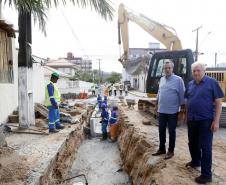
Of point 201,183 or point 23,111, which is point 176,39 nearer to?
point 23,111

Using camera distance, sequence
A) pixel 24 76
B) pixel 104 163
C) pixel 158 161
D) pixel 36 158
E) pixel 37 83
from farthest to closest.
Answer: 1. pixel 37 83
2. pixel 104 163
3. pixel 24 76
4. pixel 36 158
5. pixel 158 161

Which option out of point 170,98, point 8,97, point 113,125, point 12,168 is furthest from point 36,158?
point 113,125

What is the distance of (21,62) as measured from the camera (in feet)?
30.6

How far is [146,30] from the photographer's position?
14.3 m

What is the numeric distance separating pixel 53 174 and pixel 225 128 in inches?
276

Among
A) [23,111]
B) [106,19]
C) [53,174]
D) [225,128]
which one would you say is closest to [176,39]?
[225,128]

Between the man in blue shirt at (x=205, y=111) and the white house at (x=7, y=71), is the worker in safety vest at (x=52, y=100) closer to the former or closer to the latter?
the white house at (x=7, y=71)

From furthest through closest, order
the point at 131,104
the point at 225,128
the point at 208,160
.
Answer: the point at 131,104, the point at 225,128, the point at 208,160

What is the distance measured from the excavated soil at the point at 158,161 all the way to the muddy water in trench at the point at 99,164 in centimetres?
37

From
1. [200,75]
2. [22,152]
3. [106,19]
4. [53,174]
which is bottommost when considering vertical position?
[53,174]

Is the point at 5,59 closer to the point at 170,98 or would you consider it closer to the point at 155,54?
the point at 155,54

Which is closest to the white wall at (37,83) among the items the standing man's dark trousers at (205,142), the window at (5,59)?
the window at (5,59)

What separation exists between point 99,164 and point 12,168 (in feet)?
14.5

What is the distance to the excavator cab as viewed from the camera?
10219mm
